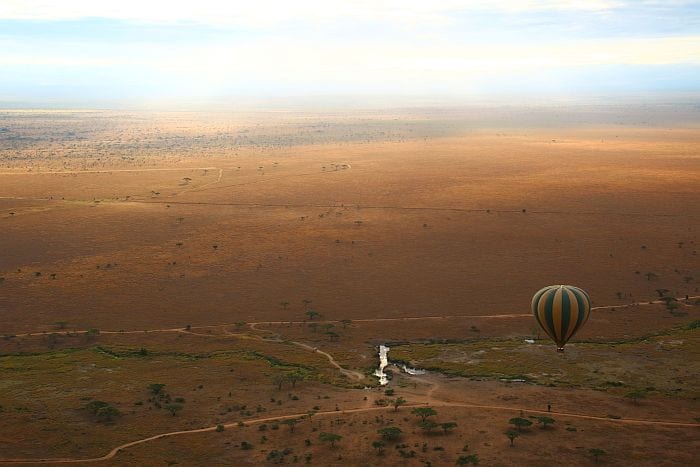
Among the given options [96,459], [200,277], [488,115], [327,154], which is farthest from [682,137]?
[96,459]

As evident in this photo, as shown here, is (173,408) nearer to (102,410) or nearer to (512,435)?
(102,410)

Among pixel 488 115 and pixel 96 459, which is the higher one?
pixel 488 115

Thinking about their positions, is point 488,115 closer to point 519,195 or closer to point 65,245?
point 519,195

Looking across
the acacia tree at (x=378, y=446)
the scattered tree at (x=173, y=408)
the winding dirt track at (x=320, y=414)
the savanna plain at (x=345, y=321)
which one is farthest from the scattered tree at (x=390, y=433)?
the scattered tree at (x=173, y=408)

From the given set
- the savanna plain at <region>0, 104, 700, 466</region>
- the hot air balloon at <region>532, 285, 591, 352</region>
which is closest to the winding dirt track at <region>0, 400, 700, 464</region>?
the savanna plain at <region>0, 104, 700, 466</region>

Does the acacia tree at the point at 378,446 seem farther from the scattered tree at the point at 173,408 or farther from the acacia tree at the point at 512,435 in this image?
the scattered tree at the point at 173,408

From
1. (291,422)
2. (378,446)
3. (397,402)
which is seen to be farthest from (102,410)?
(397,402)

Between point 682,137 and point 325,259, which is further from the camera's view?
point 682,137
